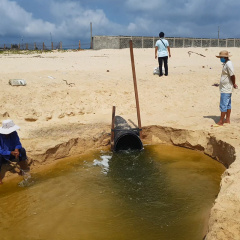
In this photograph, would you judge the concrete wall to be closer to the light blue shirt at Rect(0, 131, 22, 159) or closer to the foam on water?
the foam on water

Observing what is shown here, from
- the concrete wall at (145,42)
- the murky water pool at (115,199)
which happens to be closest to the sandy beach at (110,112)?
the murky water pool at (115,199)

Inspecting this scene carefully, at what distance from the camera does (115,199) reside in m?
4.61

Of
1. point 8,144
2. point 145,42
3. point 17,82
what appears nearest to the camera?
point 8,144

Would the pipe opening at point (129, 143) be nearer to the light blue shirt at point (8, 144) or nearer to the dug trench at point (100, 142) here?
the dug trench at point (100, 142)

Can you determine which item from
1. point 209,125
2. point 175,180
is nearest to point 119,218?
point 175,180

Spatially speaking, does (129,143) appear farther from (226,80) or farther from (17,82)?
(17,82)

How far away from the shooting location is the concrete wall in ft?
79.4

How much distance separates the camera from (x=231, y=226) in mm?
3039

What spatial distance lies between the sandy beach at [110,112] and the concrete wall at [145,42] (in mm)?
13049

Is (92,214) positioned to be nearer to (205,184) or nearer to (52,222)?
→ (52,222)

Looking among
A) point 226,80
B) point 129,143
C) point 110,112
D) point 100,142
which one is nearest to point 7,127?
point 100,142

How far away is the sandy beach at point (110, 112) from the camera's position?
20.0ft

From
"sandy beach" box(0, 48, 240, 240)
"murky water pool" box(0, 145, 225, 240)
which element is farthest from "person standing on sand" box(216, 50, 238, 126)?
"murky water pool" box(0, 145, 225, 240)

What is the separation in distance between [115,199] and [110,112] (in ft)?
14.3
